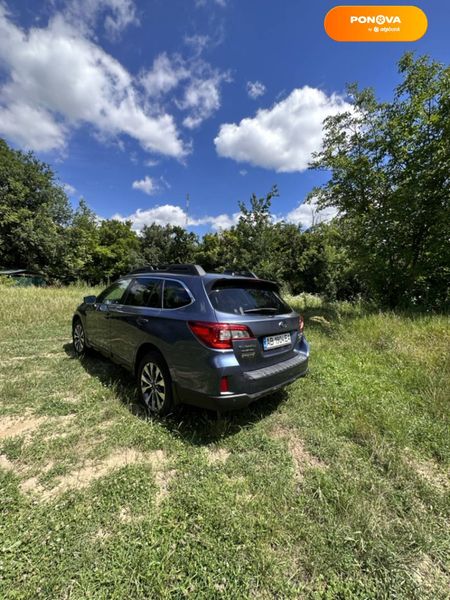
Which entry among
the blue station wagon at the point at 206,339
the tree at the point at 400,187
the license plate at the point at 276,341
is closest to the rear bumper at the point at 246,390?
the blue station wagon at the point at 206,339

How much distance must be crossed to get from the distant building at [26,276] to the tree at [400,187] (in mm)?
24748

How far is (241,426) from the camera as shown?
116 inches

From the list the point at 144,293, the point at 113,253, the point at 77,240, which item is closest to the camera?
the point at 144,293

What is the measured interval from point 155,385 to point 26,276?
89.7 ft

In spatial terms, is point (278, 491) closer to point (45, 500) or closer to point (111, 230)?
point (45, 500)

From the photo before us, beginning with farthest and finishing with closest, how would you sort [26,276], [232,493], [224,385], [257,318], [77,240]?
[77,240] < [26,276] < [257,318] < [224,385] < [232,493]

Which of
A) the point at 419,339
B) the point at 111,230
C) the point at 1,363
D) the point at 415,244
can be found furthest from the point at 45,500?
the point at 111,230

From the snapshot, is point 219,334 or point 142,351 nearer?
point 219,334

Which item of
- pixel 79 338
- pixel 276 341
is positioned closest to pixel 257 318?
pixel 276 341

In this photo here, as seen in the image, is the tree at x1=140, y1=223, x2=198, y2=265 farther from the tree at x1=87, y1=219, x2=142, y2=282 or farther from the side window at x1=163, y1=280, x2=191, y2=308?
the side window at x1=163, y1=280, x2=191, y2=308

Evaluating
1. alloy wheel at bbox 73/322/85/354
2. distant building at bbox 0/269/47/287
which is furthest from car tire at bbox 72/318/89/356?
distant building at bbox 0/269/47/287

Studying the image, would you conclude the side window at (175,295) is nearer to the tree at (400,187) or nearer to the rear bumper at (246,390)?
the rear bumper at (246,390)

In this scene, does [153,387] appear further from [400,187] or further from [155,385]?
[400,187]

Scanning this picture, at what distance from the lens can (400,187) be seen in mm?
7816
